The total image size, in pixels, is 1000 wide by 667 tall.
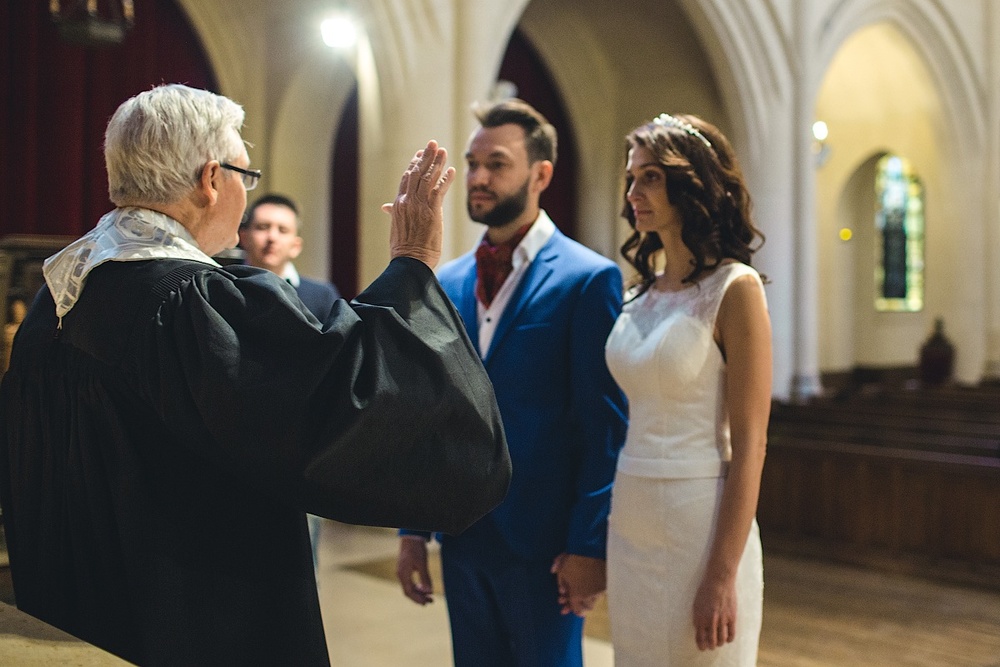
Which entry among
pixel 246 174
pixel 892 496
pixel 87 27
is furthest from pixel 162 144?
pixel 892 496

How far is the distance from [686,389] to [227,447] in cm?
108

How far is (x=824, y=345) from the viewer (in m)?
14.9

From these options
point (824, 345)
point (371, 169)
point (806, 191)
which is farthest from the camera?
point (824, 345)

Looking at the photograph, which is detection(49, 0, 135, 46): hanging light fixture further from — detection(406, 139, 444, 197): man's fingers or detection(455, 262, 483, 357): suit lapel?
detection(406, 139, 444, 197): man's fingers

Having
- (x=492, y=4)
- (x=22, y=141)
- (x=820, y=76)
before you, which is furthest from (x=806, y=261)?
(x=22, y=141)

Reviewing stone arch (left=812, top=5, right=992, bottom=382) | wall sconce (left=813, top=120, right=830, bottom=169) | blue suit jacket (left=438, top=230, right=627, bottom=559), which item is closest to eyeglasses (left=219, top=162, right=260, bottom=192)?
blue suit jacket (left=438, top=230, right=627, bottom=559)

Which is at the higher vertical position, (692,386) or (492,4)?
(492,4)

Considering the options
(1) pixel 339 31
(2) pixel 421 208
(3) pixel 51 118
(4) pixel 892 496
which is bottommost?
(4) pixel 892 496

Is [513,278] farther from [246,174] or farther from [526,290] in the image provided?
[246,174]

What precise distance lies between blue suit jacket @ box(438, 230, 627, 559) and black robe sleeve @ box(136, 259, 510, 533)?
34.0 inches

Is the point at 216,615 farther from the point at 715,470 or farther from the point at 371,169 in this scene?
the point at 371,169

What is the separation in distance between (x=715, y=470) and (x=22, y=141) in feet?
22.0

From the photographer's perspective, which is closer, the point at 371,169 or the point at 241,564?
the point at 241,564

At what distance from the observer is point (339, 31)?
23.6ft
